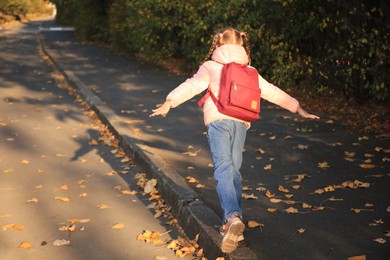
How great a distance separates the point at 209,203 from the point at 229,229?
4.60 feet

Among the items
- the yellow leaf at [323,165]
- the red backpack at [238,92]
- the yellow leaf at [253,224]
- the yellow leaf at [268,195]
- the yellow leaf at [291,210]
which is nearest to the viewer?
the red backpack at [238,92]

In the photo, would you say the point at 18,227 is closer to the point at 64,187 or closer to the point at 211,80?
the point at 64,187

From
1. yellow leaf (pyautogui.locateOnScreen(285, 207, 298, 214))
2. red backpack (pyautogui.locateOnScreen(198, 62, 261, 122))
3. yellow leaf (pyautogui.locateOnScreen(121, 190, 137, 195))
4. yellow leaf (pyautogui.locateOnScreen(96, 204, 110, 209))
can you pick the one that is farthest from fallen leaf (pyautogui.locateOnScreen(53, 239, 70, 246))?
yellow leaf (pyautogui.locateOnScreen(285, 207, 298, 214))

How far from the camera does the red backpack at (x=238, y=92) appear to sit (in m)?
4.38

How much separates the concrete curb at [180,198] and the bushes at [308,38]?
385 cm

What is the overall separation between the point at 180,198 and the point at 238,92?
1.62 meters

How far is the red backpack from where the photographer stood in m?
4.38

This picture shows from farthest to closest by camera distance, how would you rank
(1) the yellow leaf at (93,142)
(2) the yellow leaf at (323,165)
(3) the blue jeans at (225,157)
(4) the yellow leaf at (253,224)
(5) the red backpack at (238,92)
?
(1) the yellow leaf at (93,142)
(2) the yellow leaf at (323,165)
(4) the yellow leaf at (253,224)
(3) the blue jeans at (225,157)
(5) the red backpack at (238,92)

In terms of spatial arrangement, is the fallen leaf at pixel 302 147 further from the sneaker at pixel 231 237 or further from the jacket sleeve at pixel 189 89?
the sneaker at pixel 231 237

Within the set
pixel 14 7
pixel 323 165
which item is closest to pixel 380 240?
pixel 323 165

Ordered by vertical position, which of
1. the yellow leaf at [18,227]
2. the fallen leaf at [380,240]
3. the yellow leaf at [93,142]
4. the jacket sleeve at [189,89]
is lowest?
the yellow leaf at [93,142]

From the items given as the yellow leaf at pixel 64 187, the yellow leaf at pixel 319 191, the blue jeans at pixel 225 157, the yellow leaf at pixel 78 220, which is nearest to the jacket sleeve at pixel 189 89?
the blue jeans at pixel 225 157

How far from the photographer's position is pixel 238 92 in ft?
14.4

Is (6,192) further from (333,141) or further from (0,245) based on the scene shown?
(333,141)
